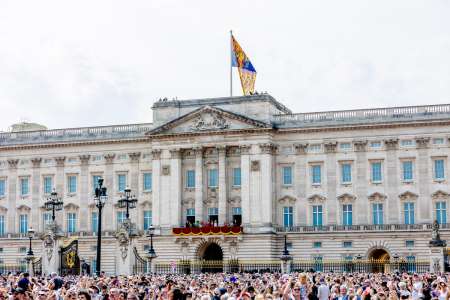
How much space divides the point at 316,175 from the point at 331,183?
1.66m

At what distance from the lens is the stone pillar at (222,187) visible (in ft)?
260

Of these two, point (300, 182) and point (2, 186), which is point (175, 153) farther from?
point (2, 186)

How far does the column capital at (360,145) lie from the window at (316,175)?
4.03 metres

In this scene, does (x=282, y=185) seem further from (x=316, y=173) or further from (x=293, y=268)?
(x=293, y=268)

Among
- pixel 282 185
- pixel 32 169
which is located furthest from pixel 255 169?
pixel 32 169

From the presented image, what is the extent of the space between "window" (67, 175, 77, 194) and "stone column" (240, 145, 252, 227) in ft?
61.7

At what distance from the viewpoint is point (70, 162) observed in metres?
87.1

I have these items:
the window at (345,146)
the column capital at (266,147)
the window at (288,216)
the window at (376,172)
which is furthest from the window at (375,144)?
the window at (288,216)

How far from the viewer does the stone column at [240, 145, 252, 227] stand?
7794cm

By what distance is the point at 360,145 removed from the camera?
76938 mm

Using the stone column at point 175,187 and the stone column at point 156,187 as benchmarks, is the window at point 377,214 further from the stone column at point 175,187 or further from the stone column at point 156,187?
the stone column at point 156,187

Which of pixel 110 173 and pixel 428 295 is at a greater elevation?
pixel 110 173

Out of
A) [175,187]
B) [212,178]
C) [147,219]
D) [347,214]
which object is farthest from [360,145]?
[147,219]

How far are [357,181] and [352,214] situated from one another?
3.04m
